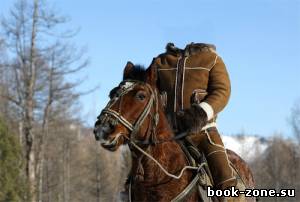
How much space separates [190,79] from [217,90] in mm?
344

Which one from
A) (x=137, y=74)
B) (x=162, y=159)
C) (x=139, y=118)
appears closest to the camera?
(x=139, y=118)

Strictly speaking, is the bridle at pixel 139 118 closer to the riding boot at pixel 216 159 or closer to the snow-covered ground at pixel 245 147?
the riding boot at pixel 216 159

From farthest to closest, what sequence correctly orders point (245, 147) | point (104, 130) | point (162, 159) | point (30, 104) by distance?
point (245, 147) → point (30, 104) → point (162, 159) → point (104, 130)

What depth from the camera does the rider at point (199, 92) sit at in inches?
266

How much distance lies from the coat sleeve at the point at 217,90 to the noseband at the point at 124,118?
1.82 ft

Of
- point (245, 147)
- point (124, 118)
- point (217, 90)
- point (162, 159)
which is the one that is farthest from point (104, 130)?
point (245, 147)

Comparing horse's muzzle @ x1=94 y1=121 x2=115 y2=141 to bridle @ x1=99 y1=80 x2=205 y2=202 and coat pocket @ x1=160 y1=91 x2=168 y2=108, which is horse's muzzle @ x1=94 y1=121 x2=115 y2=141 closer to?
bridle @ x1=99 y1=80 x2=205 y2=202

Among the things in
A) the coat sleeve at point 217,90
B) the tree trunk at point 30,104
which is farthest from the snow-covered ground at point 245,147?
the coat sleeve at point 217,90

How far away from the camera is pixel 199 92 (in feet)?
22.9

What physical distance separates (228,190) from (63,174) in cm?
4127

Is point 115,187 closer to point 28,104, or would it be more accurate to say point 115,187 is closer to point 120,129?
point 28,104

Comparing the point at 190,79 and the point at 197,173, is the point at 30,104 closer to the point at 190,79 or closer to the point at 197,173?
the point at 190,79

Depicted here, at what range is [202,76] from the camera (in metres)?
7.02

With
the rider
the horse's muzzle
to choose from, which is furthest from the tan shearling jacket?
the horse's muzzle
